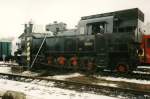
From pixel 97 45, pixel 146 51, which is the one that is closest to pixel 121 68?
pixel 97 45

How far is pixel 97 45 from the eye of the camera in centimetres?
1231

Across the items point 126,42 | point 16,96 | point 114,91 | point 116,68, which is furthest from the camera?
point 116,68

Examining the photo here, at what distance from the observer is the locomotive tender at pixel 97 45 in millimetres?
11523

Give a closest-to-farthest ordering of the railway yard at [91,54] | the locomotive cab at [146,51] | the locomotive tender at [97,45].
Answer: the railway yard at [91,54] < the locomotive tender at [97,45] < the locomotive cab at [146,51]

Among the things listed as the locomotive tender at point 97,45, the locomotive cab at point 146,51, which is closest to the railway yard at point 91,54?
the locomotive tender at point 97,45

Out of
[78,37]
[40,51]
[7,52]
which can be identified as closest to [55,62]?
[40,51]

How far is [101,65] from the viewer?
1202 cm

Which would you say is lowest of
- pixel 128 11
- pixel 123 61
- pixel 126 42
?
pixel 123 61

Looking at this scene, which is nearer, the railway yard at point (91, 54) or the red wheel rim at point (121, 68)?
the railway yard at point (91, 54)

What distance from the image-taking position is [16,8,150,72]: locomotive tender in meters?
11.5

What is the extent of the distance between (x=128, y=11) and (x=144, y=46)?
17.9ft

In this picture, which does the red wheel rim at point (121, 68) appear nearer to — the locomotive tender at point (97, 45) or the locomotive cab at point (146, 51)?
the locomotive tender at point (97, 45)

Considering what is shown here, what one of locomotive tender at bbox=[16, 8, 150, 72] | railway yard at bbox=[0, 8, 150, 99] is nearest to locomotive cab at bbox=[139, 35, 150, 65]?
locomotive tender at bbox=[16, 8, 150, 72]

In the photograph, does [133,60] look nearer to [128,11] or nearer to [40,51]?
[128,11]
